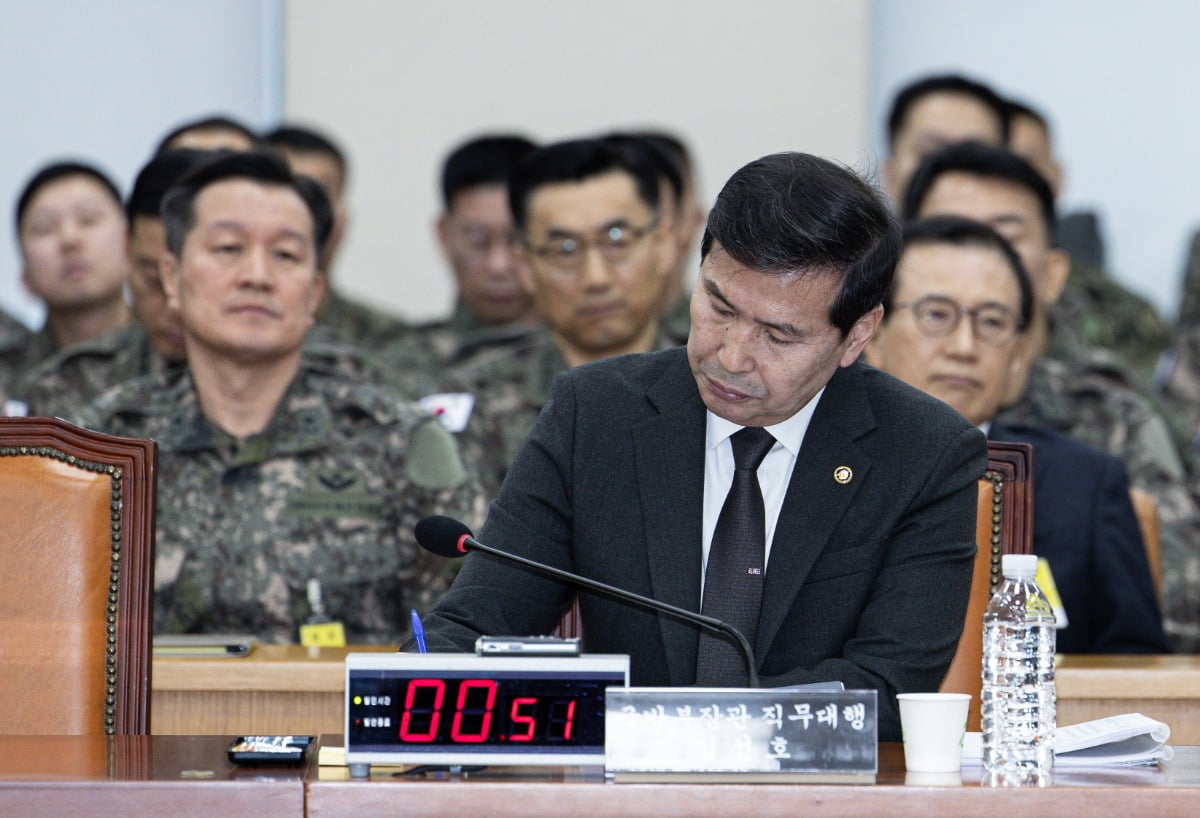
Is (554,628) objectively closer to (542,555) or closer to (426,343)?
(542,555)

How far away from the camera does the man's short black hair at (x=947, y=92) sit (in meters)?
5.04

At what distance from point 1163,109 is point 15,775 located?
536cm

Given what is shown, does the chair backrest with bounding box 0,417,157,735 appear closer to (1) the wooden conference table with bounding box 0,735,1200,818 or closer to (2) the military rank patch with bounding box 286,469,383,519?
(1) the wooden conference table with bounding box 0,735,1200,818

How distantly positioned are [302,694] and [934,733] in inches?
52.2

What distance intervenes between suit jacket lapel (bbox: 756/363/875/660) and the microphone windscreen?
46 cm

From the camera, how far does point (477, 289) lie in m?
5.24

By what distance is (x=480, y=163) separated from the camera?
529cm

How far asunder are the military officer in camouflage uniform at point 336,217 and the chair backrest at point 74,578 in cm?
302

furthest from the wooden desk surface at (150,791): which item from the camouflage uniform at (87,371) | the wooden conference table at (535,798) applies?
the camouflage uniform at (87,371)

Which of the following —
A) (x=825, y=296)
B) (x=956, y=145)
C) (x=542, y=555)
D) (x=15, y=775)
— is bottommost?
(x=15, y=775)

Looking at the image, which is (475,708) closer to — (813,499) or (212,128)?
(813,499)

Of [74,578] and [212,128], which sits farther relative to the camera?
[212,128]

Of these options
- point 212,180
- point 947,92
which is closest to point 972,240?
point 212,180

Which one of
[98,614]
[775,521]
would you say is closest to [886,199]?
[775,521]
